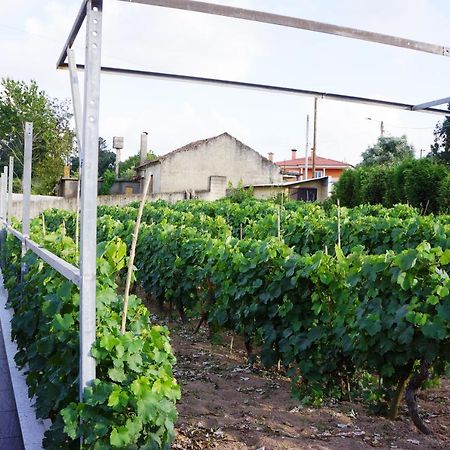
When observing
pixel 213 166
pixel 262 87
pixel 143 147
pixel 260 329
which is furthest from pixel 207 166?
pixel 262 87

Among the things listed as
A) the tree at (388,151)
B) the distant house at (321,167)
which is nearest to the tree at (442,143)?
the tree at (388,151)

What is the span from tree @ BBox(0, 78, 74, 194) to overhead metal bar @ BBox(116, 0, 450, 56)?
4531cm

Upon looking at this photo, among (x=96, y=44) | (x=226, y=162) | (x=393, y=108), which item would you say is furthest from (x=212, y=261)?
(x=226, y=162)

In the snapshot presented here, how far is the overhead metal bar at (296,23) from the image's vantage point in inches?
107

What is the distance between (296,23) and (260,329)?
3090 millimetres

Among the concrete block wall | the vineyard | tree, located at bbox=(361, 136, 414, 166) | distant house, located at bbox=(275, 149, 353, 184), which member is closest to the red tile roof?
distant house, located at bbox=(275, 149, 353, 184)

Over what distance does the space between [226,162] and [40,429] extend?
33965mm

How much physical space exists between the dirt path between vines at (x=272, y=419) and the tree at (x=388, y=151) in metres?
36.5

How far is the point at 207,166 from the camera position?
37062 millimetres

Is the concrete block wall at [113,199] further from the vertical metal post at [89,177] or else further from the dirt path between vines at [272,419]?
the vertical metal post at [89,177]

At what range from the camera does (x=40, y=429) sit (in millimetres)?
3768

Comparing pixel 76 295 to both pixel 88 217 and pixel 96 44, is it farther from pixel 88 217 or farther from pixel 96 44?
pixel 96 44

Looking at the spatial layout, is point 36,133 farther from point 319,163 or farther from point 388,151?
point 319,163

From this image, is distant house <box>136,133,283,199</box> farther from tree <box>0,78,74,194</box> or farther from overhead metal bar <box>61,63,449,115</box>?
overhead metal bar <box>61,63,449,115</box>
